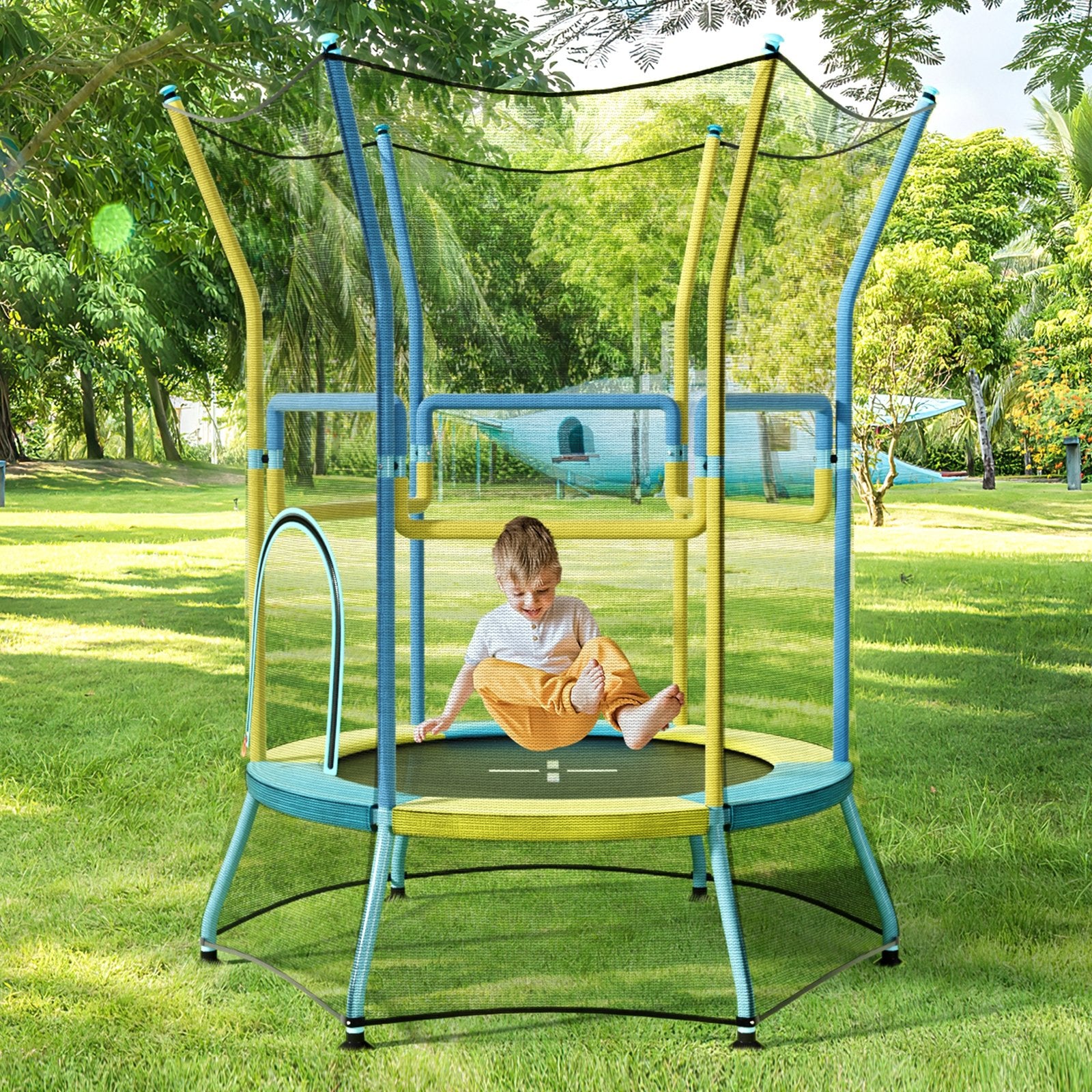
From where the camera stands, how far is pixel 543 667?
103 inches

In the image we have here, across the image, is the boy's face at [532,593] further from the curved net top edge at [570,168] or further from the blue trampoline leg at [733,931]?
the curved net top edge at [570,168]

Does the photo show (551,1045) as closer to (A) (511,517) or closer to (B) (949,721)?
(A) (511,517)

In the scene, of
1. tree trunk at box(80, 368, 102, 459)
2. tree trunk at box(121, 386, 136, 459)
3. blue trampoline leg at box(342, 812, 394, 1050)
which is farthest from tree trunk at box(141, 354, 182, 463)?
blue trampoline leg at box(342, 812, 394, 1050)

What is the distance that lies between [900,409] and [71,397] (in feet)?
46.9

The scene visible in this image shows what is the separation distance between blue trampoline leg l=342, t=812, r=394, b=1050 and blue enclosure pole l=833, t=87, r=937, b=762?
0.96 metres

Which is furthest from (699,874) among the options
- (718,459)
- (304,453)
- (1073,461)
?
(1073,461)

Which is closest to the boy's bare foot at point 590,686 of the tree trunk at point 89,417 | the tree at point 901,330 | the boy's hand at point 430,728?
the boy's hand at point 430,728

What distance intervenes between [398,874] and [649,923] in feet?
2.03

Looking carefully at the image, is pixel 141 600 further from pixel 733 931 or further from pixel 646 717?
pixel 733 931

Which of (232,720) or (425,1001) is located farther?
(232,720)

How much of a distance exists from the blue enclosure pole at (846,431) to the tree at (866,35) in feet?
5.72

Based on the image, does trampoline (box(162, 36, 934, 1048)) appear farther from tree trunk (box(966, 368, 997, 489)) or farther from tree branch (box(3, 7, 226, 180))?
tree trunk (box(966, 368, 997, 489))

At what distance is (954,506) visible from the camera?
13.9 metres

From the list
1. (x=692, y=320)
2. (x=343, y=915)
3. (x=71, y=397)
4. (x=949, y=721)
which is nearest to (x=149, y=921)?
(x=343, y=915)
